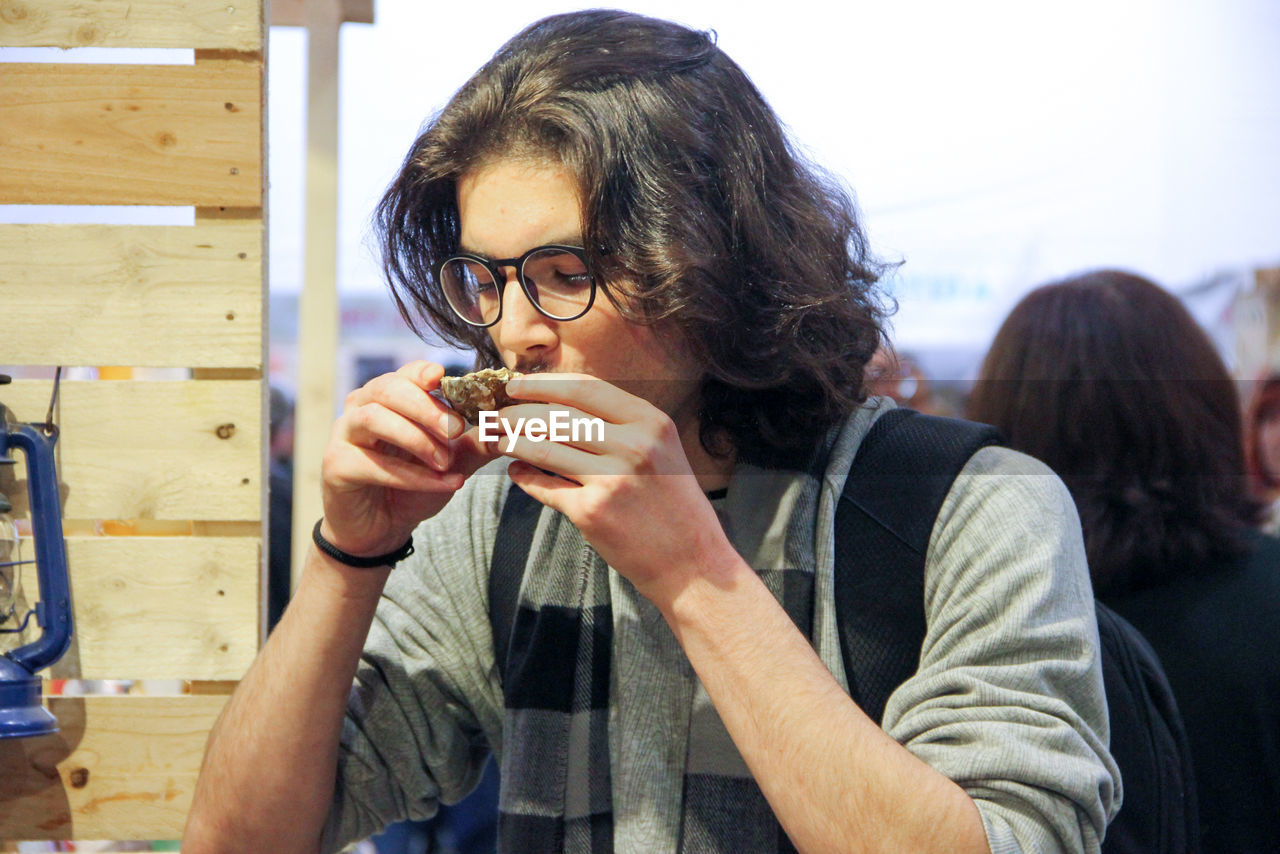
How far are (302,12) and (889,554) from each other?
3.64 ft

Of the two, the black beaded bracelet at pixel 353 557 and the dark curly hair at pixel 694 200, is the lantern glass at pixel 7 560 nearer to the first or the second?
the black beaded bracelet at pixel 353 557

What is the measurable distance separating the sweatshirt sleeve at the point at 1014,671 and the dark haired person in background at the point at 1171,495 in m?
0.60

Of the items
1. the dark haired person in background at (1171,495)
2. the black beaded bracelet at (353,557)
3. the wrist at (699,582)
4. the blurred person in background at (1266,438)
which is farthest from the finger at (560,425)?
the blurred person in background at (1266,438)

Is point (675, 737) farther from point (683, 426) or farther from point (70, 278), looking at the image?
point (70, 278)

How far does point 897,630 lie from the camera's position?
3.36ft

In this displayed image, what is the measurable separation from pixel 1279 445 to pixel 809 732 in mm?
1414

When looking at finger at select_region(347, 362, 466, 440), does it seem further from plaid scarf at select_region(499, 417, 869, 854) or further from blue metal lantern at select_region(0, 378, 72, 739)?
blue metal lantern at select_region(0, 378, 72, 739)

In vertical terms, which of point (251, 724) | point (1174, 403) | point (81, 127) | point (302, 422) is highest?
point (81, 127)

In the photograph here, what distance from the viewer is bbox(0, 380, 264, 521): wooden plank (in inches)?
51.8

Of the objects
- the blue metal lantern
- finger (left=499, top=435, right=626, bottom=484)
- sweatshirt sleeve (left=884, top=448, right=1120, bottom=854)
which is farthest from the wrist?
the blue metal lantern

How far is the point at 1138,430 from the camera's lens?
158 centimetres

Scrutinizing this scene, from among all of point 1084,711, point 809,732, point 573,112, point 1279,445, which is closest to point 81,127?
point 573,112

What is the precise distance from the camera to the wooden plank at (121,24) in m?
1.31

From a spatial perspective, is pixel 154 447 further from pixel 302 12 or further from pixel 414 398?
pixel 302 12
